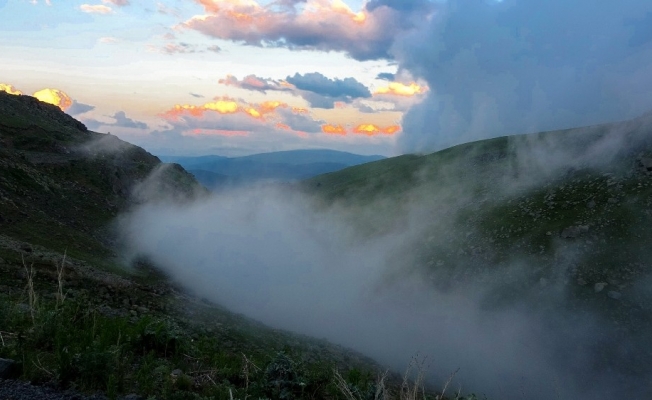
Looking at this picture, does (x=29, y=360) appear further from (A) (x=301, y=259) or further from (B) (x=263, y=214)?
Result: (B) (x=263, y=214)

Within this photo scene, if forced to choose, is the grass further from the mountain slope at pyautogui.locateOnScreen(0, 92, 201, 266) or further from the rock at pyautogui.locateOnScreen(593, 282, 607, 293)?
the rock at pyautogui.locateOnScreen(593, 282, 607, 293)

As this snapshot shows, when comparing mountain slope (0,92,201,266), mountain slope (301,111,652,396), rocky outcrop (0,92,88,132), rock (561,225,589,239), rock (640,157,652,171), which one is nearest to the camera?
mountain slope (301,111,652,396)

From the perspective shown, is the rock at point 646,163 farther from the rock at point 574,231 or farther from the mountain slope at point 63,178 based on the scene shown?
the mountain slope at point 63,178

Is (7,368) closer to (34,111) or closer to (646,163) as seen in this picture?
(646,163)

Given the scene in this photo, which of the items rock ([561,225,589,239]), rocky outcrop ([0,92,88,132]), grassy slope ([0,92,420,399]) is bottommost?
grassy slope ([0,92,420,399])

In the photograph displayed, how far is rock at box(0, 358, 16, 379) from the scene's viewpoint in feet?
26.1

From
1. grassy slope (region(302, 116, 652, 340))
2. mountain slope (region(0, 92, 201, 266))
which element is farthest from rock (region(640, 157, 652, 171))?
mountain slope (region(0, 92, 201, 266))

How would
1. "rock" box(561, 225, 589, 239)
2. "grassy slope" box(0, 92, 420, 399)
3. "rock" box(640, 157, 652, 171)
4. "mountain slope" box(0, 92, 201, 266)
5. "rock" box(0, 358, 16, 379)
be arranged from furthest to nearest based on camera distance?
"rock" box(640, 157, 652, 171), "rock" box(561, 225, 589, 239), "mountain slope" box(0, 92, 201, 266), "grassy slope" box(0, 92, 420, 399), "rock" box(0, 358, 16, 379)

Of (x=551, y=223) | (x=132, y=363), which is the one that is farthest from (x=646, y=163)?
(x=132, y=363)

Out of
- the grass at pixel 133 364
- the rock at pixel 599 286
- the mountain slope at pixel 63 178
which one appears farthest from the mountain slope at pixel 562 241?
the mountain slope at pixel 63 178

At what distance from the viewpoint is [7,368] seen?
803 centimetres

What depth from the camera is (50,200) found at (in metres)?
40.5

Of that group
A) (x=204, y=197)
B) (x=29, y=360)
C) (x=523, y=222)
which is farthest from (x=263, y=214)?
(x=29, y=360)

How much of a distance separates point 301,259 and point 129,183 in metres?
26.4
